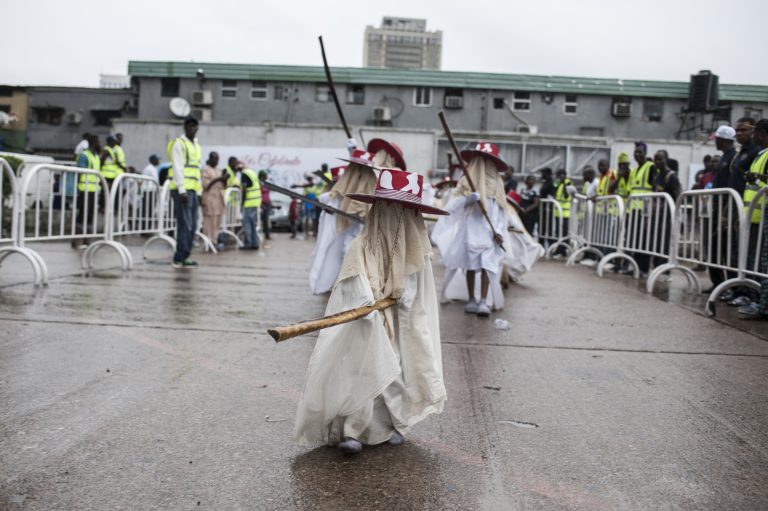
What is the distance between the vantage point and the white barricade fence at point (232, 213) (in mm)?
16445

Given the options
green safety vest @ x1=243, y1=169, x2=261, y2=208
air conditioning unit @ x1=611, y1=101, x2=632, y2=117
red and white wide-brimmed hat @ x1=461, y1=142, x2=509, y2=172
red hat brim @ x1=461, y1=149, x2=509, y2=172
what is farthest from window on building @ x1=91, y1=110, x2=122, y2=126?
red and white wide-brimmed hat @ x1=461, y1=142, x2=509, y2=172

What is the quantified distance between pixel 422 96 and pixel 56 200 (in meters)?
33.2

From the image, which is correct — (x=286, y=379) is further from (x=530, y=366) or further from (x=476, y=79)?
(x=476, y=79)

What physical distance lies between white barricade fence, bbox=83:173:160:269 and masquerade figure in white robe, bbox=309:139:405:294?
3.67 metres

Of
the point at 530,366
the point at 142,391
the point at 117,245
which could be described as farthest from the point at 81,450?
the point at 117,245

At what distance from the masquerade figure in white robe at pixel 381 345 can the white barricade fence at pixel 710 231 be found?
5270mm

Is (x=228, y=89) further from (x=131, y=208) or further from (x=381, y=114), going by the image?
(x=131, y=208)

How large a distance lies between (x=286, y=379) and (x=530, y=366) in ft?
5.87

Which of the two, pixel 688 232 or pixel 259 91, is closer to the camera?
pixel 688 232

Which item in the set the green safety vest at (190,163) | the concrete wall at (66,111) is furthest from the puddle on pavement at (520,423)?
the concrete wall at (66,111)

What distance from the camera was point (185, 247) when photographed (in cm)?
1096

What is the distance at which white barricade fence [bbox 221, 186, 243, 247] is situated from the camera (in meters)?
16.4

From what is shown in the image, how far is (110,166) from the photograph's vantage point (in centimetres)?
1556

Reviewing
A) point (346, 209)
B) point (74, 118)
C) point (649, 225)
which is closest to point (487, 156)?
point (346, 209)
